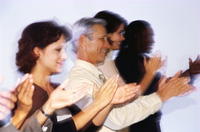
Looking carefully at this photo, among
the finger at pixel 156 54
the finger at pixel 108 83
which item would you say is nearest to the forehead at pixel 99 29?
the finger at pixel 108 83

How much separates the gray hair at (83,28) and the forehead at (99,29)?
0.02 meters

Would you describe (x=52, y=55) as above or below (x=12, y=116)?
above

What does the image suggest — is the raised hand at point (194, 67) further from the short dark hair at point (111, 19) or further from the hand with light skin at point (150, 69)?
the short dark hair at point (111, 19)

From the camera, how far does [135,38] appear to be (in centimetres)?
208

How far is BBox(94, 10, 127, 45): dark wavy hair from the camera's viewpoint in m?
1.97

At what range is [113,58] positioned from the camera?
78.7 inches

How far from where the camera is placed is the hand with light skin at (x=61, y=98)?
168cm

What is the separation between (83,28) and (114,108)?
1.43 ft

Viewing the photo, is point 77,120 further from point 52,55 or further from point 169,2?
point 169,2

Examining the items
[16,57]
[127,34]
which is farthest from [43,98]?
[127,34]

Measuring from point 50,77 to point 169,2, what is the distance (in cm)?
89

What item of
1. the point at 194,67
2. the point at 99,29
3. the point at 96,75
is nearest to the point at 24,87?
the point at 96,75

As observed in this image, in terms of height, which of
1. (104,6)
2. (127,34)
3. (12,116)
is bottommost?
(12,116)

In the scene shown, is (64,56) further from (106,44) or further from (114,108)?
(114,108)
